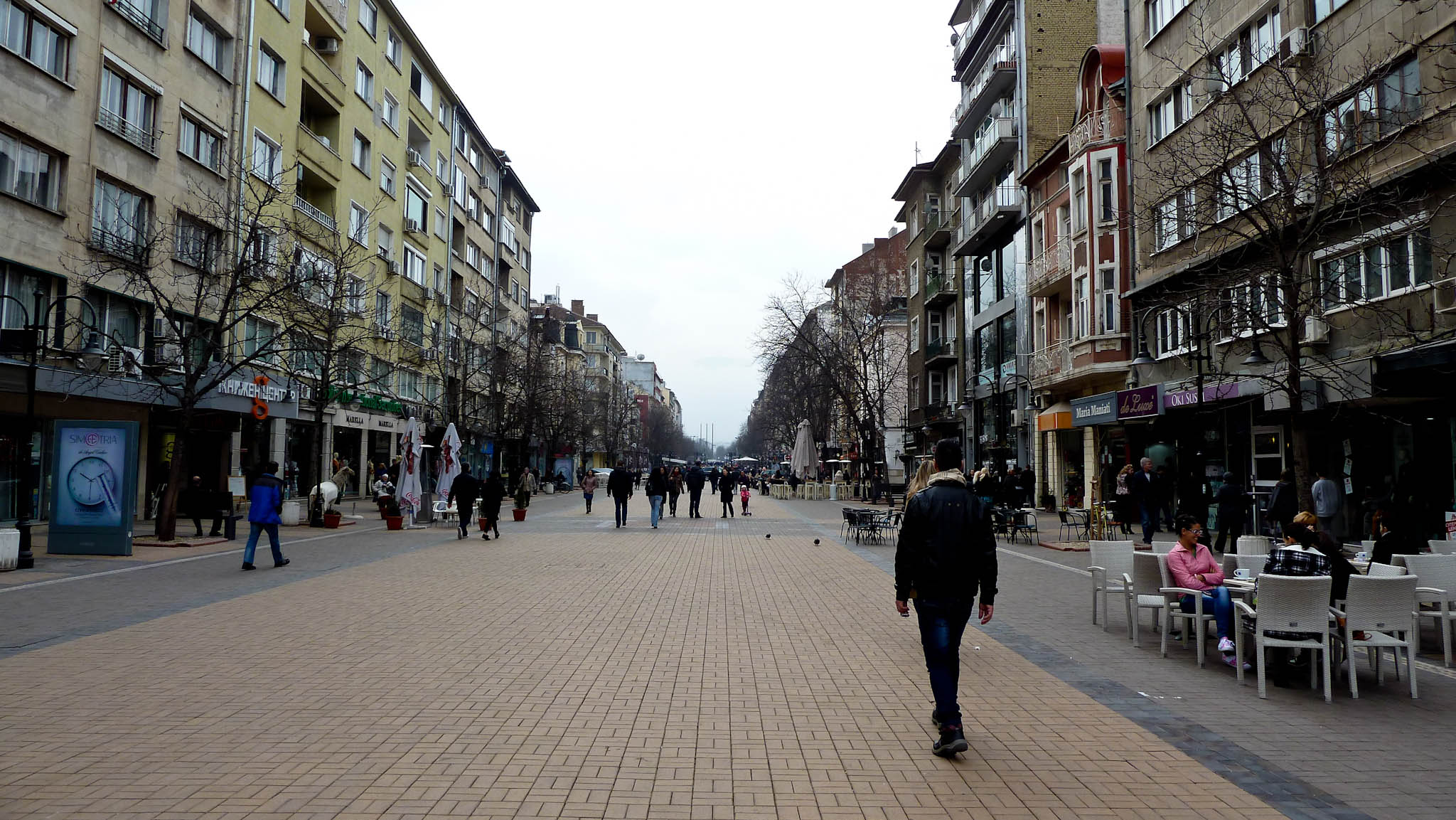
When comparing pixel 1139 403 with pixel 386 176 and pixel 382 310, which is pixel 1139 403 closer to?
pixel 382 310

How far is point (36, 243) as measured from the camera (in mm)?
20578

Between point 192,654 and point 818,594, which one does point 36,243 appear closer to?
point 192,654

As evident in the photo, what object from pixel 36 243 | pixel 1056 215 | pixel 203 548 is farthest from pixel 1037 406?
pixel 36 243

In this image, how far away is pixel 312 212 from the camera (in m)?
33.1

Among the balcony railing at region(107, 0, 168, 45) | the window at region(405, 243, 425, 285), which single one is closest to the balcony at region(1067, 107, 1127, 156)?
the balcony railing at region(107, 0, 168, 45)

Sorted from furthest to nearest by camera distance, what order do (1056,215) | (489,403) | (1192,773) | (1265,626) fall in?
(489,403)
(1056,215)
(1265,626)
(1192,773)

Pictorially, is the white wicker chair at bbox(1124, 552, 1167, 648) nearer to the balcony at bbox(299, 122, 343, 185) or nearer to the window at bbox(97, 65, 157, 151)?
the window at bbox(97, 65, 157, 151)

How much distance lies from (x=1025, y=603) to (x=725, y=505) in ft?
70.2

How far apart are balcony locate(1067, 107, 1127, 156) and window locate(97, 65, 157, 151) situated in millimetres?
25795

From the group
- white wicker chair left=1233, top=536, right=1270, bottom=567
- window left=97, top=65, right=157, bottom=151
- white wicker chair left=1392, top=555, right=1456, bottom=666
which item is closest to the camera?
white wicker chair left=1392, top=555, right=1456, bottom=666

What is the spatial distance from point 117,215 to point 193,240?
1744 millimetres

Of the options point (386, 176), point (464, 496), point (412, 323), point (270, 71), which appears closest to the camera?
point (464, 496)

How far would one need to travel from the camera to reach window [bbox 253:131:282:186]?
2955 centimetres

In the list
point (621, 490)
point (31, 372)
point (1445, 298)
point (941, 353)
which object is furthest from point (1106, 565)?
point (941, 353)
